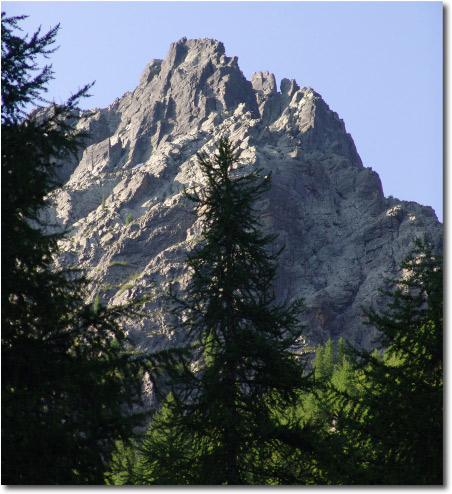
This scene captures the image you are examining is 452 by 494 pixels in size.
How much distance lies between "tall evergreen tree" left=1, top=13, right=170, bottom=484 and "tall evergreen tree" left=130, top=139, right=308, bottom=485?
13.4 feet

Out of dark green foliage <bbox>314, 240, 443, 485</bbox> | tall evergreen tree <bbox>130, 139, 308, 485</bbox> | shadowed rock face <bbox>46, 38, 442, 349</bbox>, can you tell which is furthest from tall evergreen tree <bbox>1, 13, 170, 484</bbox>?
shadowed rock face <bbox>46, 38, 442, 349</bbox>

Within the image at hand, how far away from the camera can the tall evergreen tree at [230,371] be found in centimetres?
1251

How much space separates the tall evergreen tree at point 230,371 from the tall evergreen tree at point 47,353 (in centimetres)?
408

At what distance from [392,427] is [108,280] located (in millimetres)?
144119

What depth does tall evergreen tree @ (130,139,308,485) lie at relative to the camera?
1251cm

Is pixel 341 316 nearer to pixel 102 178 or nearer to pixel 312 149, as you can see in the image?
pixel 312 149

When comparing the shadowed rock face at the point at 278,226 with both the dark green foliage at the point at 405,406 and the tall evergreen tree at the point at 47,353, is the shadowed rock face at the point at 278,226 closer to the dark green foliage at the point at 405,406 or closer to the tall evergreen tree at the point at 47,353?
the dark green foliage at the point at 405,406

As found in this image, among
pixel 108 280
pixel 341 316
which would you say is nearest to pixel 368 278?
pixel 341 316

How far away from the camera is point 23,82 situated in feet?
31.7

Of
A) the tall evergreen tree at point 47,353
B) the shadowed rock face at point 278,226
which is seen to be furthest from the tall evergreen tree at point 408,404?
the shadowed rock face at point 278,226

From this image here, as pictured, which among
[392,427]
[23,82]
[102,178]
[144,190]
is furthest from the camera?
[102,178]

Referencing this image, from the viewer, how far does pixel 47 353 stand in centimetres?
834

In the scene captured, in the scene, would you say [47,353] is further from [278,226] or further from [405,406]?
[278,226]

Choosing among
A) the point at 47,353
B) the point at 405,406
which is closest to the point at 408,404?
the point at 405,406
